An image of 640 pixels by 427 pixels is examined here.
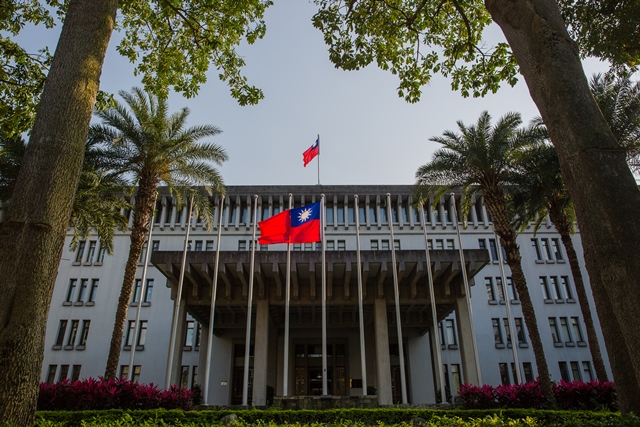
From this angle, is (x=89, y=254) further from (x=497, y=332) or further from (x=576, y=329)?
(x=576, y=329)

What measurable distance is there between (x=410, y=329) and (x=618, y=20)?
25.9m

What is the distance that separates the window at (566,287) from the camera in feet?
110

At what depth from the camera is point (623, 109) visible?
57.5 ft

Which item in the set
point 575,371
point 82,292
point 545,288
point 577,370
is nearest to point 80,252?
point 82,292

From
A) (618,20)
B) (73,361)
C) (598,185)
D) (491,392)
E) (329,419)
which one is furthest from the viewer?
(73,361)

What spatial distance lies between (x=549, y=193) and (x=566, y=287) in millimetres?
17603

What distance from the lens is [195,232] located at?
113 feet

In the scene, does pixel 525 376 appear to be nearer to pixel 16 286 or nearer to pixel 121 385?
pixel 121 385

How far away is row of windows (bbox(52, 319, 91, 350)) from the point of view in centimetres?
3141

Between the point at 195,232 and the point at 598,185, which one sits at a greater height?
Answer: the point at 195,232

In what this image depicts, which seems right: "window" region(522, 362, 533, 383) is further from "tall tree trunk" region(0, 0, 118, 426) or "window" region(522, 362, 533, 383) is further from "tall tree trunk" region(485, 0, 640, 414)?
"tall tree trunk" region(0, 0, 118, 426)

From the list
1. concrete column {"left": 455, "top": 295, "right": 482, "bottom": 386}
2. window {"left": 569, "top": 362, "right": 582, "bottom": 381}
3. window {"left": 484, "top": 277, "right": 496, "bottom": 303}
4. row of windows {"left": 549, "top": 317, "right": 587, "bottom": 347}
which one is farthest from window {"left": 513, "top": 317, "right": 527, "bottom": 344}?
concrete column {"left": 455, "top": 295, "right": 482, "bottom": 386}

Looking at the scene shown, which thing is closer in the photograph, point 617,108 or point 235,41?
point 235,41

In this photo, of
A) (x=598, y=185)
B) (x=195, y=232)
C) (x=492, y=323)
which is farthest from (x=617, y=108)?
(x=195, y=232)
